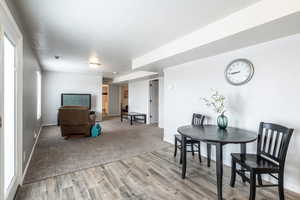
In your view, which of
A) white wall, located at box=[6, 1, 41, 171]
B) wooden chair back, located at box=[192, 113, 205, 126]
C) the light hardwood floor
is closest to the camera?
the light hardwood floor

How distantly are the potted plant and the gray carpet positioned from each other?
1556 mm

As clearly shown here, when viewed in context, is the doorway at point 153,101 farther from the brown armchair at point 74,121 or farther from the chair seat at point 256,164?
the chair seat at point 256,164

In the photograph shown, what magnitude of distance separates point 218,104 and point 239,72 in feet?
2.20

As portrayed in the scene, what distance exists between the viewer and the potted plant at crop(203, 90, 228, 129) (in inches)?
90.3

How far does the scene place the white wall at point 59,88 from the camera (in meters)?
6.20

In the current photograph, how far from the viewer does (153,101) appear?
6832 mm

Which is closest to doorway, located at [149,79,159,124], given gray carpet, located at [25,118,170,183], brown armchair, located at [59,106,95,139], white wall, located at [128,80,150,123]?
white wall, located at [128,80,150,123]

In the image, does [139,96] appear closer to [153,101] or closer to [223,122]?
[153,101]

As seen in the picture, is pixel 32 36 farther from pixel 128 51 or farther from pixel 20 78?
pixel 128 51

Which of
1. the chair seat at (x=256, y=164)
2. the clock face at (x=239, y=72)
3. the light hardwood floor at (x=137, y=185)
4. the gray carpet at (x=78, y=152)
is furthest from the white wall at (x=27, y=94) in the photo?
the clock face at (x=239, y=72)

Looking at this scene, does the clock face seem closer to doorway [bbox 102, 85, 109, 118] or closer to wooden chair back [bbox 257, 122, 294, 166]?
wooden chair back [bbox 257, 122, 294, 166]

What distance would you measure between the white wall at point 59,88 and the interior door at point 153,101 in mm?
2682

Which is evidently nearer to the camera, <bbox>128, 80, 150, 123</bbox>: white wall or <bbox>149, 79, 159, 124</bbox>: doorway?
<bbox>149, 79, 159, 124</bbox>: doorway

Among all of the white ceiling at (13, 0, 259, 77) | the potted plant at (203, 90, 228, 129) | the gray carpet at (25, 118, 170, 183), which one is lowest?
the gray carpet at (25, 118, 170, 183)
